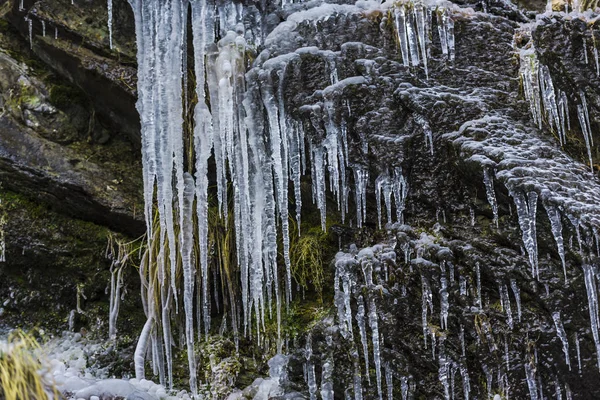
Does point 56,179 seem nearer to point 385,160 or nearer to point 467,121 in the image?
point 385,160

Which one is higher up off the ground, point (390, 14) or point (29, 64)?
point (29, 64)

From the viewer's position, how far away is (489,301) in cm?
350

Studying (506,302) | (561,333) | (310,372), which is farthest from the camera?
(310,372)

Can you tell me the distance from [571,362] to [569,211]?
0.93 metres

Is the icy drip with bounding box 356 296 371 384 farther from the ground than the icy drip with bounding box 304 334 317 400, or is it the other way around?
the icy drip with bounding box 356 296 371 384

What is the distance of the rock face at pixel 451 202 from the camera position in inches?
131

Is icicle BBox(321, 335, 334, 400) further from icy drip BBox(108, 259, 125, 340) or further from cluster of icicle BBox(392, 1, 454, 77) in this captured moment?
cluster of icicle BBox(392, 1, 454, 77)

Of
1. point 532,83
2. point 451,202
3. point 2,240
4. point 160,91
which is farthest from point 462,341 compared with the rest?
point 2,240

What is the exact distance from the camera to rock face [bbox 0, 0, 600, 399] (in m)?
3.32

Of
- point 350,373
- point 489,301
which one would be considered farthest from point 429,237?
point 350,373

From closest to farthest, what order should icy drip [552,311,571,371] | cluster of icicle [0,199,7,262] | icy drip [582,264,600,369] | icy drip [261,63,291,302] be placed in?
icy drip [582,264,600,369], icy drip [552,311,571,371], icy drip [261,63,291,302], cluster of icicle [0,199,7,262]

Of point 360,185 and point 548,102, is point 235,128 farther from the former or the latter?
point 548,102

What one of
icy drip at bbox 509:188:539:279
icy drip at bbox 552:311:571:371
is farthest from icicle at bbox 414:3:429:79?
icy drip at bbox 552:311:571:371

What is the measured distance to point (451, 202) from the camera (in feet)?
12.1
